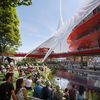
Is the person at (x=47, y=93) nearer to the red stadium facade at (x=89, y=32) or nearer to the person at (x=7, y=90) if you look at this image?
the person at (x=7, y=90)

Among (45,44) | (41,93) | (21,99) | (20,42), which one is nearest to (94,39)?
(20,42)

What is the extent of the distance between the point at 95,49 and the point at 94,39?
1950mm

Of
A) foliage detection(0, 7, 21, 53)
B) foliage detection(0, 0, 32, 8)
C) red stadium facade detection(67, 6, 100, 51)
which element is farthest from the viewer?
red stadium facade detection(67, 6, 100, 51)

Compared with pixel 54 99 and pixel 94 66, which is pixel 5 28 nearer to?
pixel 94 66

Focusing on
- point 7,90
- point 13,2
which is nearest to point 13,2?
point 13,2

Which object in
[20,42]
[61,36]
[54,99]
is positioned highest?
[20,42]

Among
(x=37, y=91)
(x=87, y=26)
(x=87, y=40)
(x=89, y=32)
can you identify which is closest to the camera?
(x=37, y=91)

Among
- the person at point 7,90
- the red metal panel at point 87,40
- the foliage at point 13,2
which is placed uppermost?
the red metal panel at point 87,40

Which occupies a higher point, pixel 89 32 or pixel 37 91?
pixel 89 32

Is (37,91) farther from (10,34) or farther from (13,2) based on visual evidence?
(10,34)

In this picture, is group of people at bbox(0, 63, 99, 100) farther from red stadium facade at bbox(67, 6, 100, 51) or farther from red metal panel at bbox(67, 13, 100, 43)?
red stadium facade at bbox(67, 6, 100, 51)

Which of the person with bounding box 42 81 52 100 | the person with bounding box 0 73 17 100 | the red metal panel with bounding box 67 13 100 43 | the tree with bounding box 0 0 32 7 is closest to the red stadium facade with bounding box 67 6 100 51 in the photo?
the red metal panel with bounding box 67 13 100 43

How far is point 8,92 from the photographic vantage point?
8.27 m

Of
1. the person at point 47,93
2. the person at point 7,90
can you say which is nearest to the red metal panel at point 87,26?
the person at point 47,93
